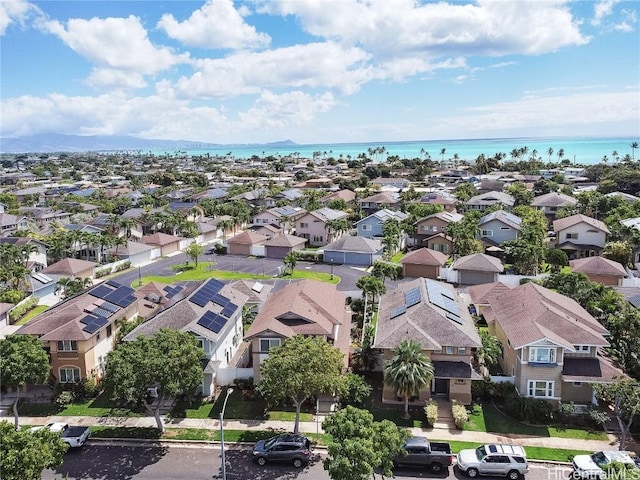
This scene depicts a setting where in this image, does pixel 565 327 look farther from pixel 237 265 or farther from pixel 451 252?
pixel 237 265

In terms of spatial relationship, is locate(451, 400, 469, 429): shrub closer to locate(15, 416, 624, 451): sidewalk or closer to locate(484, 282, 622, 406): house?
locate(15, 416, 624, 451): sidewalk

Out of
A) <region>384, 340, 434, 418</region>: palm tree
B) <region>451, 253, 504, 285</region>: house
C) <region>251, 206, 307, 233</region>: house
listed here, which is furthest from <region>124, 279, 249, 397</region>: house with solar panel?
<region>251, 206, 307, 233</region>: house

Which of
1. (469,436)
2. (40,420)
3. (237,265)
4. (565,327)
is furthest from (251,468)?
(237,265)

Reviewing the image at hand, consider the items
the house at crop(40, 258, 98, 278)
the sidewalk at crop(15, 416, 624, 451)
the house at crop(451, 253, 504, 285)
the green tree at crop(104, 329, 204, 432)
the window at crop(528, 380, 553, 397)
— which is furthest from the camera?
the house at crop(40, 258, 98, 278)

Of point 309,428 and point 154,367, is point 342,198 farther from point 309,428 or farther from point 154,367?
point 154,367

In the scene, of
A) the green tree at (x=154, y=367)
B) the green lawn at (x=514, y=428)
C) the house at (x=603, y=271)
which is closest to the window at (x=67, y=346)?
the green tree at (x=154, y=367)

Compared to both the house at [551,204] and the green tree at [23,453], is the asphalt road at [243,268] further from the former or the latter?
the house at [551,204]
